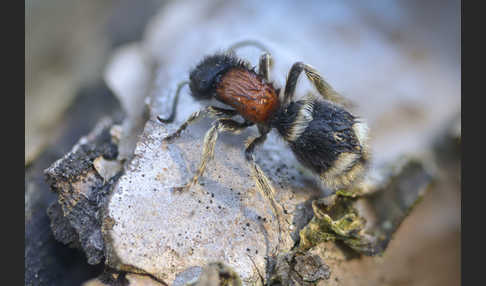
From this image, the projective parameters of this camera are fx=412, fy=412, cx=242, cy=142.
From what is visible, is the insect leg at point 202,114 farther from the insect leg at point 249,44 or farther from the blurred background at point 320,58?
the insect leg at point 249,44

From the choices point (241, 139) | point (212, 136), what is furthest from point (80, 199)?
point (241, 139)

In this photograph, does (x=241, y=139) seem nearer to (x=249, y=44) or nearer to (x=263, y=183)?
(x=263, y=183)

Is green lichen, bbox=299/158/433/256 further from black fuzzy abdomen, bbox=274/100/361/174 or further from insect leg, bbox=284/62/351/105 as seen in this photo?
insect leg, bbox=284/62/351/105

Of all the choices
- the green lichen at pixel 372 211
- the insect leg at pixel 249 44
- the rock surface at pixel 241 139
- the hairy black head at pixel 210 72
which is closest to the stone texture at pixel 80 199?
the rock surface at pixel 241 139

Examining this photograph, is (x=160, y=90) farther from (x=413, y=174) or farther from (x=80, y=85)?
(x=413, y=174)

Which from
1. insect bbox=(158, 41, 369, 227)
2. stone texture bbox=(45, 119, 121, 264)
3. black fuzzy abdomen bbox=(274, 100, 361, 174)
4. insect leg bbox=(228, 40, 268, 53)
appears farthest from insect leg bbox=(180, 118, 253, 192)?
insect leg bbox=(228, 40, 268, 53)

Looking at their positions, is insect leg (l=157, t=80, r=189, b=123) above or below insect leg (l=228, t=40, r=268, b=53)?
below
